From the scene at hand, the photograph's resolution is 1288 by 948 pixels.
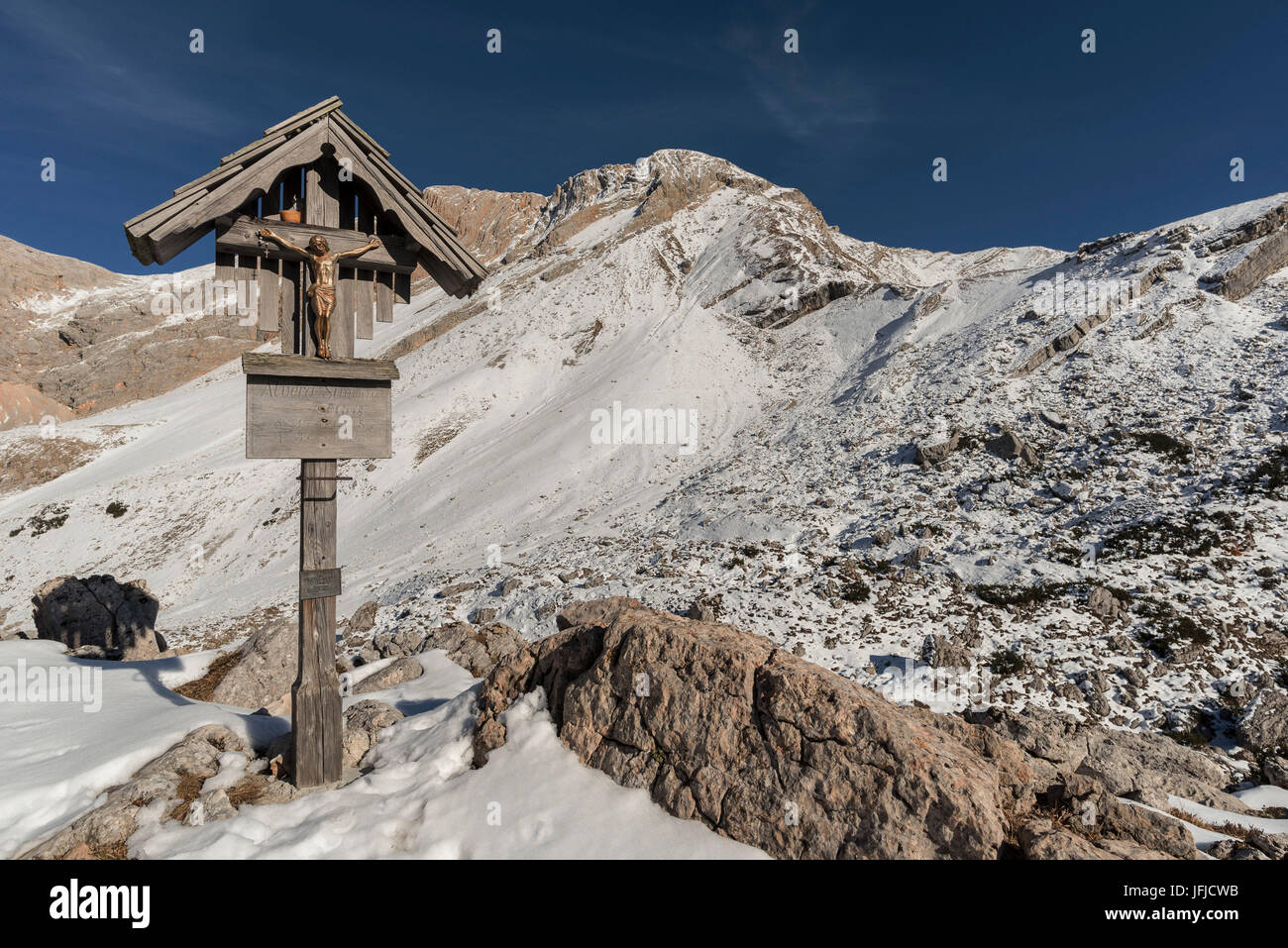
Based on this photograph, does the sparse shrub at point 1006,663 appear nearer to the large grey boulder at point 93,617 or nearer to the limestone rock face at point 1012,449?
the limestone rock face at point 1012,449

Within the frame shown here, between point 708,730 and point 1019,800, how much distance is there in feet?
7.94

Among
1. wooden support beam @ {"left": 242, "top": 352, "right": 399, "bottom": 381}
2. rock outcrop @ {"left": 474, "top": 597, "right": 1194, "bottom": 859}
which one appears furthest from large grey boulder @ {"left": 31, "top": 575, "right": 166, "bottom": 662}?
rock outcrop @ {"left": 474, "top": 597, "right": 1194, "bottom": 859}

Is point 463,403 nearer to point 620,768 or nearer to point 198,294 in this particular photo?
point 620,768

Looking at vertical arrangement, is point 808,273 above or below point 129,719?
above

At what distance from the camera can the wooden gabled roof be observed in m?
5.47

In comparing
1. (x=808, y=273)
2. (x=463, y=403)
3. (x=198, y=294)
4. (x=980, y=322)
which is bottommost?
(x=463, y=403)

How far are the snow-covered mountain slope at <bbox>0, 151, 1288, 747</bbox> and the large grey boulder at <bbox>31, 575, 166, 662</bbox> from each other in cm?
525

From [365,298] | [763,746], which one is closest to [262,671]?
[365,298]

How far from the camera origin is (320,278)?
587 cm

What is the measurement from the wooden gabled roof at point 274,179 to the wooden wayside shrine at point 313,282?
0.4 inches

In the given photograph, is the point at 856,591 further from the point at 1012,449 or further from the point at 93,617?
the point at 93,617

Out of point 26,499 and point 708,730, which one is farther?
point 26,499
